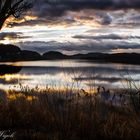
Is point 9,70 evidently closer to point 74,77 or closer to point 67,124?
point 74,77

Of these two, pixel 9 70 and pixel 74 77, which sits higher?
pixel 74 77

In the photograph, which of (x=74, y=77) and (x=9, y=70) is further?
(x=9, y=70)

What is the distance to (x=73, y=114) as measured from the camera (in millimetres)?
11125

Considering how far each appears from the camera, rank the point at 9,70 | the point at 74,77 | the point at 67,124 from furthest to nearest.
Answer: the point at 9,70, the point at 74,77, the point at 67,124

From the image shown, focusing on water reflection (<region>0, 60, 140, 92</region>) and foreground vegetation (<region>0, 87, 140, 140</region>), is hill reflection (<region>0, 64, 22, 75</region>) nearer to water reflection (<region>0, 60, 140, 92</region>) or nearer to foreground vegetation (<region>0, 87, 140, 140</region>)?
→ water reflection (<region>0, 60, 140, 92</region>)

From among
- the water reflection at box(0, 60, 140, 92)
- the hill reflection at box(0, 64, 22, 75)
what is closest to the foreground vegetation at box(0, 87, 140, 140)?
the water reflection at box(0, 60, 140, 92)

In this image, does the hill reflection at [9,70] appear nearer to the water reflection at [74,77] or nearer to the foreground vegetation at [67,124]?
the water reflection at [74,77]

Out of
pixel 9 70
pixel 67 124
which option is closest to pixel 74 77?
pixel 67 124

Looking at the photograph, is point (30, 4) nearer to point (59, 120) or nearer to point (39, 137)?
point (59, 120)

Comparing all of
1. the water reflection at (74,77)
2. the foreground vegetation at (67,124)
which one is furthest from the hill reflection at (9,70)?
the foreground vegetation at (67,124)

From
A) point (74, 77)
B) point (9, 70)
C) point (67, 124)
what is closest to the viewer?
point (67, 124)

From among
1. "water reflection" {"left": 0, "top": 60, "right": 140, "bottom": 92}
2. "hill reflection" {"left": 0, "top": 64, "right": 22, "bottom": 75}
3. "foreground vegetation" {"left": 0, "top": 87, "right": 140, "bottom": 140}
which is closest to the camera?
"foreground vegetation" {"left": 0, "top": 87, "right": 140, "bottom": 140}

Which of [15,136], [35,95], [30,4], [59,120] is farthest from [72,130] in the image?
[35,95]

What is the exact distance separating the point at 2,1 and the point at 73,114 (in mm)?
3703
